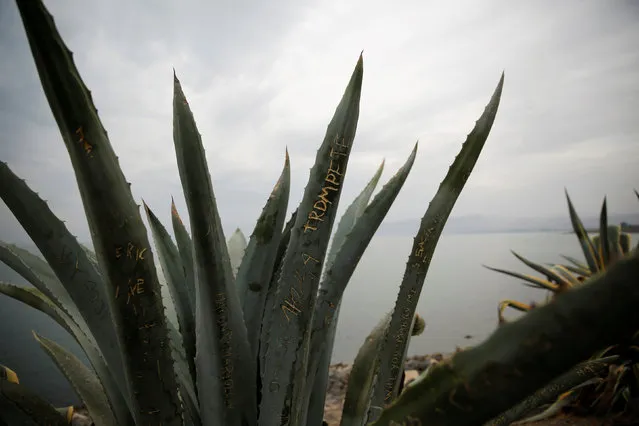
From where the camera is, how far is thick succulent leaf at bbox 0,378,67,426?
46 cm

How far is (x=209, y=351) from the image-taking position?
1.58ft

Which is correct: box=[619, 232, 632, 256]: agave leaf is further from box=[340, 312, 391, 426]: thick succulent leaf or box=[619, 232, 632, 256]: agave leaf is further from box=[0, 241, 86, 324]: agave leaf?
box=[0, 241, 86, 324]: agave leaf

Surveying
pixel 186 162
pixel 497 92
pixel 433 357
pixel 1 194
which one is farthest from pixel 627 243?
pixel 1 194

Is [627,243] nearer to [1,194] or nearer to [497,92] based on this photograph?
[497,92]

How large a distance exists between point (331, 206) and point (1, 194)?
373 mm

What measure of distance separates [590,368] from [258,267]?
0.54 m

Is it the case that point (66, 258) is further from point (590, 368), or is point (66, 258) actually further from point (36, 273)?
point (590, 368)

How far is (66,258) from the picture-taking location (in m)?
0.43

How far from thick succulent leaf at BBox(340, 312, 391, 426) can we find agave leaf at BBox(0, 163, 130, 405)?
39cm

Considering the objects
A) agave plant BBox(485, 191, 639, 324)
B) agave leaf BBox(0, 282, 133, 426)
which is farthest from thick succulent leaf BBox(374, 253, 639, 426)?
agave plant BBox(485, 191, 639, 324)

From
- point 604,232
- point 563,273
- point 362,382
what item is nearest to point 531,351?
point 362,382

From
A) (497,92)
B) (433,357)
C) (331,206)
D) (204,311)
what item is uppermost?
(497,92)

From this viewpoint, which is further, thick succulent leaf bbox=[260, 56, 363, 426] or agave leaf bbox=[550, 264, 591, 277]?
agave leaf bbox=[550, 264, 591, 277]

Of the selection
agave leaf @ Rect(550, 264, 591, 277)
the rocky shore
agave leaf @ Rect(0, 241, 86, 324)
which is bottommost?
the rocky shore
